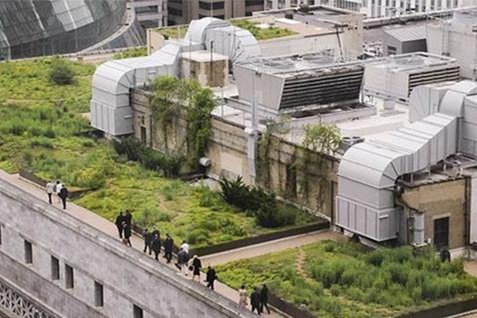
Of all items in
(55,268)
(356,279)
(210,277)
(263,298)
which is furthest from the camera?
(55,268)

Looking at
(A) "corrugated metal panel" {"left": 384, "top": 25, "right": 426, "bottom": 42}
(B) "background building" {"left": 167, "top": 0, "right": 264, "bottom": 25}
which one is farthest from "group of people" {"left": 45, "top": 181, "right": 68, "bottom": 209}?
(B) "background building" {"left": 167, "top": 0, "right": 264, "bottom": 25}

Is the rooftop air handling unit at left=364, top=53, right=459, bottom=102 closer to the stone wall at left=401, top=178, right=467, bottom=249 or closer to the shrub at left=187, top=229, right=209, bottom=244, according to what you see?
the stone wall at left=401, top=178, right=467, bottom=249

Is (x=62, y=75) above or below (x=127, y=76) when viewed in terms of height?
below

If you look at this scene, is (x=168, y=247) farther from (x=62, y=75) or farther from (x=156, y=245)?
(x=62, y=75)

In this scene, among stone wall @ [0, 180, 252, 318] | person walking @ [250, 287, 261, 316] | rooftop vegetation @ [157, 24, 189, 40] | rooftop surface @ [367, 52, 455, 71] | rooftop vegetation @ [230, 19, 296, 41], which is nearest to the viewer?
person walking @ [250, 287, 261, 316]

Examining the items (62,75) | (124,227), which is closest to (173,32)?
(62,75)

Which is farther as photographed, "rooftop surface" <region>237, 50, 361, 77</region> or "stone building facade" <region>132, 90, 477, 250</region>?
"rooftop surface" <region>237, 50, 361, 77</region>

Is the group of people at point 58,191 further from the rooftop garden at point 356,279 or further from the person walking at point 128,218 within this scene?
the rooftop garden at point 356,279

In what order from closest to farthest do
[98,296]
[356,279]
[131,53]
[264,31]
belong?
[356,279] → [98,296] → [264,31] → [131,53]
